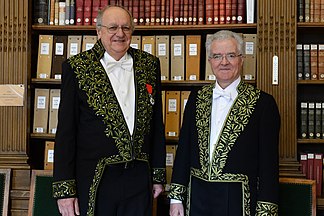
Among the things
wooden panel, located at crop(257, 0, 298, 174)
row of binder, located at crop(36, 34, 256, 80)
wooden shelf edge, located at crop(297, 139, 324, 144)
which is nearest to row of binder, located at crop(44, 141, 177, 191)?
row of binder, located at crop(36, 34, 256, 80)

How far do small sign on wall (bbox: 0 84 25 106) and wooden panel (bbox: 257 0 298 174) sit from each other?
4.77ft

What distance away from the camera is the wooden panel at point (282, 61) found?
9.48 feet

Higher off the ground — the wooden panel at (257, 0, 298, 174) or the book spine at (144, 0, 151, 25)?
the book spine at (144, 0, 151, 25)

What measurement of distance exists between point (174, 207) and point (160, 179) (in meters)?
0.15

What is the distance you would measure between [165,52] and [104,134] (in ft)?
3.41

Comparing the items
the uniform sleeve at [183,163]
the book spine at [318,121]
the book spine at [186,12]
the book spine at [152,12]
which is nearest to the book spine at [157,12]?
the book spine at [152,12]

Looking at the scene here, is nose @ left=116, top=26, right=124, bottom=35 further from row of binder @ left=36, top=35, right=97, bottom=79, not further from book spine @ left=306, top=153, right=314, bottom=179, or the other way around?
book spine @ left=306, top=153, right=314, bottom=179

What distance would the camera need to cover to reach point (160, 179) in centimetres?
229

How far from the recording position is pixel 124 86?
7.25ft

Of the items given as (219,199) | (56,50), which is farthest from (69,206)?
(56,50)

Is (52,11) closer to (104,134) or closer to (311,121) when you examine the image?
(104,134)

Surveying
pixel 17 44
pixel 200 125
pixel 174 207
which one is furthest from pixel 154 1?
pixel 174 207

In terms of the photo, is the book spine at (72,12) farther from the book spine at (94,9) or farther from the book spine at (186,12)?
the book spine at (186,12)

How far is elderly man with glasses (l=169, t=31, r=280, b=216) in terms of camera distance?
2.03 m
